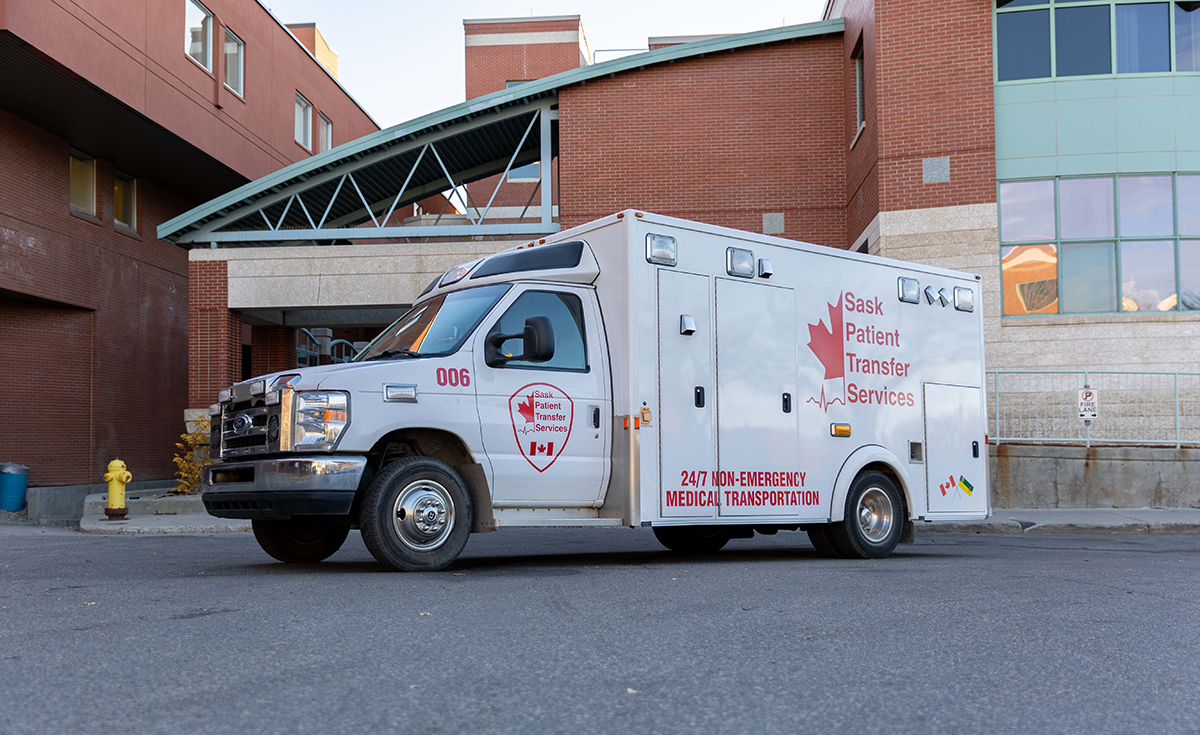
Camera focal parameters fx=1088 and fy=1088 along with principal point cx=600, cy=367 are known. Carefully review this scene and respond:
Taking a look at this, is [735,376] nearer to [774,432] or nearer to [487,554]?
[774,432]

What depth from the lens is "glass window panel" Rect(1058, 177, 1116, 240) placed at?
17.8 metres

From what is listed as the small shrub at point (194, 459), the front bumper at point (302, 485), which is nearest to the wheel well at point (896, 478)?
the front bumper at point (302, 485)

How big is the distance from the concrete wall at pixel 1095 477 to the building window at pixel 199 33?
65.3 ft

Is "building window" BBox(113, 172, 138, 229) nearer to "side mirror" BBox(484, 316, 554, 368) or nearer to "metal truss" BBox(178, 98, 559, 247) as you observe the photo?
"metal truss" BBox(178, 98, 559, 247)

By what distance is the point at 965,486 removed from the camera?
11000 mm

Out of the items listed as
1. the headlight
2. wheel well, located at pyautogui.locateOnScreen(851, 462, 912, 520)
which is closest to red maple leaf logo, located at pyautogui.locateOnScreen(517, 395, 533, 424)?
the headlight

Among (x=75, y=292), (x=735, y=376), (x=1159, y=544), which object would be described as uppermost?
(x=75, y=292)

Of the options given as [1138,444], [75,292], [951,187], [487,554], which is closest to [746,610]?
[487,554]

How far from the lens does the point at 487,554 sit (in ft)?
33.3

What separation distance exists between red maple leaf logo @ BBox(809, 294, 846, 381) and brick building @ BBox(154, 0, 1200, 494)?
345 inches

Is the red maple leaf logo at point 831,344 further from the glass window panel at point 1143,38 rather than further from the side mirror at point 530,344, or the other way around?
the glass window panel at point 1143,38

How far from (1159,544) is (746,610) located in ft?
26.3

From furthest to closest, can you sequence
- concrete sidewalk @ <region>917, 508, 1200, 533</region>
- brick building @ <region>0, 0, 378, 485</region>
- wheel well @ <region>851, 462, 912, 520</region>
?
brick building @ <region>0, 0, 378, 485</region> < concrete sidewalk @ <region>917, 508, 1200, 533</region> < wheel well @ <region>851, 462, 912, 520</region>

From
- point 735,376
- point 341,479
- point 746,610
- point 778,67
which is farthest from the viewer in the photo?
point 778,67
